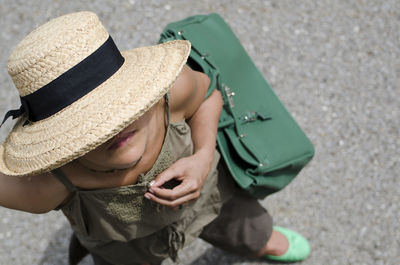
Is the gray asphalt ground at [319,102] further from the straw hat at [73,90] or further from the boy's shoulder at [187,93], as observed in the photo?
the straw hat at [73,90]

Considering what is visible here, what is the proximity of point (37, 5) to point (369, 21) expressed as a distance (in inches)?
85.3

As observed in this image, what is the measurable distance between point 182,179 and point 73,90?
0.47m

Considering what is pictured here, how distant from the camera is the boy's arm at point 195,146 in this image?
135 centimetres

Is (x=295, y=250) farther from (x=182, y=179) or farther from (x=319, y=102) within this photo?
(x=182, y=179)

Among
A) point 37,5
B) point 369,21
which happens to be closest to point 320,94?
point 369,21

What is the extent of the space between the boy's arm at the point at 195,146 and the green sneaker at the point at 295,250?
0.92 metres

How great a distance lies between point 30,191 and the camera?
1236 millimetres

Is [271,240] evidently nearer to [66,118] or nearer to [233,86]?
[233,86]

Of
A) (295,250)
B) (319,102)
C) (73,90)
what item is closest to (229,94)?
(73,90)

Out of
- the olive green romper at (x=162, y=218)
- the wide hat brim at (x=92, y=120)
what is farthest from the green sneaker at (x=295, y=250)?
the wide hat brim at (x=92, y=120)

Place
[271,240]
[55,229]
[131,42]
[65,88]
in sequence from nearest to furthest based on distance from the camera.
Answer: [65,88], [271,240], [55,229], [131,42]


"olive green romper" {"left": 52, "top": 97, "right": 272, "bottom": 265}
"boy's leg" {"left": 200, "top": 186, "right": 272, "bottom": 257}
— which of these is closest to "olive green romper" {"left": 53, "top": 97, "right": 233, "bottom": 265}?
"olive green romper" {"left": 52, "top": 97, "right": 272, "bottom": 265}

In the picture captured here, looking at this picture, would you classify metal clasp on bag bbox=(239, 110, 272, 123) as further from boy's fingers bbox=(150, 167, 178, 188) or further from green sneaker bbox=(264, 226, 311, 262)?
green sneaker bbox=(264, 226, 311, 262)

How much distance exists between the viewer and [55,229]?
2.38m
